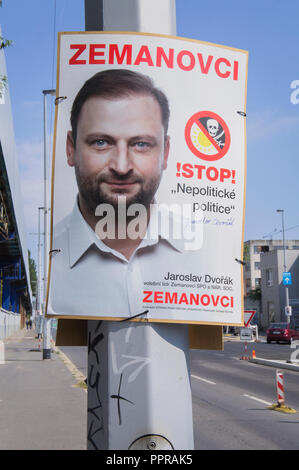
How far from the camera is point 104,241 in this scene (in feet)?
10.3

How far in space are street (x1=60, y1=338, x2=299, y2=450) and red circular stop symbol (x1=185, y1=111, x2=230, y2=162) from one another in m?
5.96

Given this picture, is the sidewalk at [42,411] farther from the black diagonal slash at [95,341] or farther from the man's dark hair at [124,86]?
the man's dark hair at [124,86]

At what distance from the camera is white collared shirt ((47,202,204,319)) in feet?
10.2

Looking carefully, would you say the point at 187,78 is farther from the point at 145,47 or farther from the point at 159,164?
the point at 159,164

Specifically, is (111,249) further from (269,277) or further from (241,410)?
(269,277)

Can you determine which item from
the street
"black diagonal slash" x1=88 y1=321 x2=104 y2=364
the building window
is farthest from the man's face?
the building window

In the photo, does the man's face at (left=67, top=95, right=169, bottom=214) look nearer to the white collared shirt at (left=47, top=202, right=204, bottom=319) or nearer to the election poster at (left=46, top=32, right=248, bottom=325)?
the election poster at (left=46, top=32, right=248, bottom=325)

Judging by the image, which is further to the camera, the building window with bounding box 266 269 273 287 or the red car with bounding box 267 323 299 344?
the building window with bounding box 266 269 273 287

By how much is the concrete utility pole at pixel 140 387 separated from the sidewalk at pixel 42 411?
475 centimetres

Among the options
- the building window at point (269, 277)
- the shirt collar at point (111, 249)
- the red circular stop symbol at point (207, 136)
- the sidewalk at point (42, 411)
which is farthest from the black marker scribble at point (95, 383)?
the building window at point (269, 277)

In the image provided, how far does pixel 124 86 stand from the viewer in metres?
3.21

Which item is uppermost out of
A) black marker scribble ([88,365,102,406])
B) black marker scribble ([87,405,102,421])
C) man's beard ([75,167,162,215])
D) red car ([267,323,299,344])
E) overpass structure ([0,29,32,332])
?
overpass structure ([0,29,32,332])

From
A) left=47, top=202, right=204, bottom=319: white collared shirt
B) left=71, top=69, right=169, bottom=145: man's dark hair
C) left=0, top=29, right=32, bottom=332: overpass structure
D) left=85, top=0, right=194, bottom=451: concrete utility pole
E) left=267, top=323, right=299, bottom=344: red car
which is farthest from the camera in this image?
left=267, top=323, right=299, bottom=344: red car

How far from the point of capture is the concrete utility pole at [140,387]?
2.98 meters
